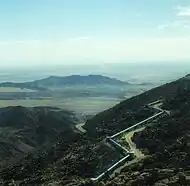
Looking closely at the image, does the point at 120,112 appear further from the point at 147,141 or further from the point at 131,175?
the point at 131,175

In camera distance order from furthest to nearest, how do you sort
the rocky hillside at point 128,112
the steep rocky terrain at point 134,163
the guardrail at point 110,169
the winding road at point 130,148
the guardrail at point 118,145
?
the rocky hillside at point 128,112 < the guardrail at point 118,145 < the winding road at point 130,148 < the guardrail at point 110,169 < the steep rocky terrain at point 134,163

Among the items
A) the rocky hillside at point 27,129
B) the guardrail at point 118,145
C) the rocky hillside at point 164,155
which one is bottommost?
the rocky hillside at point 27,129

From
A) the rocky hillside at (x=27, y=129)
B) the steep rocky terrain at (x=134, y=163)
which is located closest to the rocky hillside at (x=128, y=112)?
the steep rocky terrain at (x=134, y=163)

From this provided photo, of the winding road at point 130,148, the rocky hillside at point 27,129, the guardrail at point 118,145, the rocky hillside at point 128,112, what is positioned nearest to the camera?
the winding road at point 130,148

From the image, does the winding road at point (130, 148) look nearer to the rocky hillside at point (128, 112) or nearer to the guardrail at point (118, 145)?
the guardrail at point (118, 145)

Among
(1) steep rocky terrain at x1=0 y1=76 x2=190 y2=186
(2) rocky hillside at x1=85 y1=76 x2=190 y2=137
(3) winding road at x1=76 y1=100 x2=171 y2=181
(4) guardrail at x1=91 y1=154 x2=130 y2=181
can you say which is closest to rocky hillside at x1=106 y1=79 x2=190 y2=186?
(1) steep rocky terrain at x1=0 y1=76 x2=190 y2=186

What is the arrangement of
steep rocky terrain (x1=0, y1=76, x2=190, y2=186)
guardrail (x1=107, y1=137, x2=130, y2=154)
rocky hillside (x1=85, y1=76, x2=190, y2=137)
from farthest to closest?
rocky hillside (x1=85, y1=76, x2=190, y2=137), guardrail (x1=107, y1=137, x2=130, y2=154), steep rocky terrain (x1=0, y1=76, x2=190, y2=186)

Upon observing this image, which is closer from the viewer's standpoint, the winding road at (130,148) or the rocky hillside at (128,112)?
the winding road at (130,148)

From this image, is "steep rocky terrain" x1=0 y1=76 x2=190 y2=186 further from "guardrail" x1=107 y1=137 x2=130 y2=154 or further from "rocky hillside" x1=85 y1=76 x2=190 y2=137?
"guardrail" x1=107 y1=137 x2=130 y2=154
